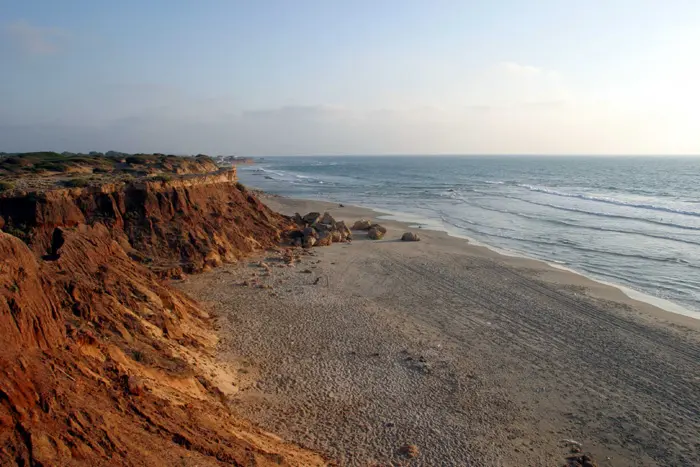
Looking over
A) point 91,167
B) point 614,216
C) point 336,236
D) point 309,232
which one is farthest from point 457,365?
point 614,216

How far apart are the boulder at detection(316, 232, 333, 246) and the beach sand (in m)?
6.33

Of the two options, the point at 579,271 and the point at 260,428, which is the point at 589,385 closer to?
the point at 260,428

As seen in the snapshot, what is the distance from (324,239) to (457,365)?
17.6m

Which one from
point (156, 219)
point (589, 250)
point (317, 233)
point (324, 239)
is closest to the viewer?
point (156, 219)

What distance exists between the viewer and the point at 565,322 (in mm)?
19062

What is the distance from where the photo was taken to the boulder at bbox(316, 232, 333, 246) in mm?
31372

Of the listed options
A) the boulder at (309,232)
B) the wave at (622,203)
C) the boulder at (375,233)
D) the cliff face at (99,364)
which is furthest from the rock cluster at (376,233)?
the wave at (622,203)

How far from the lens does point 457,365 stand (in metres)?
15.1

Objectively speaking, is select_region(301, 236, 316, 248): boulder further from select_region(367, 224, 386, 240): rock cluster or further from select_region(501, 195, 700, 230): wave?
select_region(501, 195, 700, 230): wave

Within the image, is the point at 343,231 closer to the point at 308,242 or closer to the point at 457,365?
the point at 308,242

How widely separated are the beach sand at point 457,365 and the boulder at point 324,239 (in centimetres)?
633

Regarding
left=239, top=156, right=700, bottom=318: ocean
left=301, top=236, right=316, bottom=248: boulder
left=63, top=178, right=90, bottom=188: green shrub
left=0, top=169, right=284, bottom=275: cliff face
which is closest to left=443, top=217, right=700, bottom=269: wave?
left=239, top=156, right=700, bottom=318: ocean

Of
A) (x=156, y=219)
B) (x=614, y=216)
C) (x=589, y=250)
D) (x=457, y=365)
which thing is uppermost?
(x=156, y=219)

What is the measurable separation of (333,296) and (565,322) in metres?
9.32
